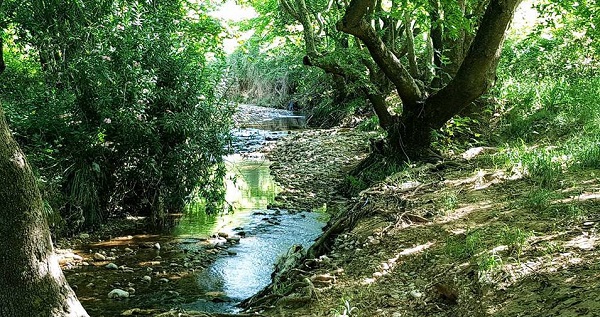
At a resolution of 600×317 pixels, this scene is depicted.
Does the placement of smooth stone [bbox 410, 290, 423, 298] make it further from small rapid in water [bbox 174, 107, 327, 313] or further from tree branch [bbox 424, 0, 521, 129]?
tree branch [bbox 424, 0, 521, 129]

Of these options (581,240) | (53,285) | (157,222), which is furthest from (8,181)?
(157,222)

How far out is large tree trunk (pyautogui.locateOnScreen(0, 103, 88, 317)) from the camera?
3.02 meters

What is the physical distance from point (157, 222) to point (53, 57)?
2753 mm

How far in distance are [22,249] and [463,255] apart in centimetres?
301

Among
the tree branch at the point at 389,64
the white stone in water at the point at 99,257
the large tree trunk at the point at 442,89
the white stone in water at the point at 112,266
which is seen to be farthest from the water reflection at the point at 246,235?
the tree branch at the point at 389,64

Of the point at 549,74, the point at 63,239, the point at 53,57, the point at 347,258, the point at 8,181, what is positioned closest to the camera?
the point at 8,181

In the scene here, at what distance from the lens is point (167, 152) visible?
7695 mm

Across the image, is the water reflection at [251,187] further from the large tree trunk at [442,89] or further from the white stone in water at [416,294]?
the white stone in water at [416,294]

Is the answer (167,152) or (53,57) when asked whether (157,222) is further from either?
(53,57)

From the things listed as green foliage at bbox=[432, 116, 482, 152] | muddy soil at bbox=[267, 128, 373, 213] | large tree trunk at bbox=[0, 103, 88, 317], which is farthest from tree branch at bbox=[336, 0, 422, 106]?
large tree trunk at bbox=[0, 103, 88, 317]

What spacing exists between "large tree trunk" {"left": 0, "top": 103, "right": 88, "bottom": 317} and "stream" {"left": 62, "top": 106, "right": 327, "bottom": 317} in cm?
169

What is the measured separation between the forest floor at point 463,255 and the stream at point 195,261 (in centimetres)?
102

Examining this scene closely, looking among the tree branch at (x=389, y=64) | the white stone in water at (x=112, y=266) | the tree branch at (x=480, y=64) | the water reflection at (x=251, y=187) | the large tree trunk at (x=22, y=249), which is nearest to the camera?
the large tree trunk at (x=22, y=249)

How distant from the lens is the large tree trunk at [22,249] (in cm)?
302
